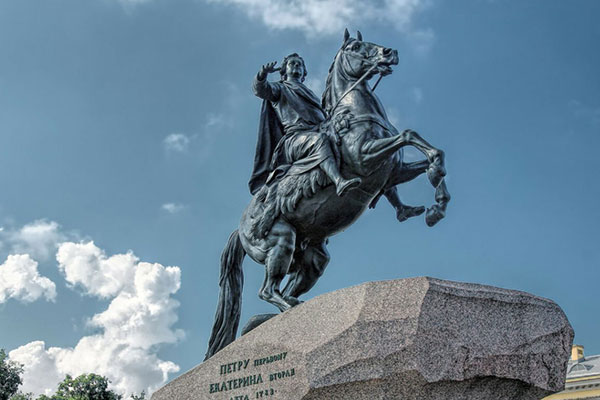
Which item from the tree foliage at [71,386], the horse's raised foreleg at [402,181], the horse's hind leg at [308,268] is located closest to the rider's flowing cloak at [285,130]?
the horse's raised foreleg at [402,181]

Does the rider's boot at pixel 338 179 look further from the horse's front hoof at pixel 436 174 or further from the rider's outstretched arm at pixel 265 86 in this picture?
the rider's outstretched arm at pixel 265 86

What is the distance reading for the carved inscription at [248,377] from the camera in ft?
23.0

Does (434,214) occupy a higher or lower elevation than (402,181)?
lower

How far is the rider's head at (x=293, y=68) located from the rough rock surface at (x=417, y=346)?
4727mm

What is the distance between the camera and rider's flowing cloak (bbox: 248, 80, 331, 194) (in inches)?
376

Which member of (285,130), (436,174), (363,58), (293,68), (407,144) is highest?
(293,68)

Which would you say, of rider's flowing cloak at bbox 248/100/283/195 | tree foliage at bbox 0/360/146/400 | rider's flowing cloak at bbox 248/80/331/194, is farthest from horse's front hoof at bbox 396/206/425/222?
tree foliage at bbox 0/360/146/400

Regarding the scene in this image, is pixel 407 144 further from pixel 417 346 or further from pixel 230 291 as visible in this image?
pixel 230 291

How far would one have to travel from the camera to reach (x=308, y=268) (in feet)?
32.7

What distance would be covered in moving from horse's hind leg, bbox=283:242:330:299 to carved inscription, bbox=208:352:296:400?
241cm

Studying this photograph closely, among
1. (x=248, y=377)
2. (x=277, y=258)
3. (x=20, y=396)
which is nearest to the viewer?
(x=248, y=377)

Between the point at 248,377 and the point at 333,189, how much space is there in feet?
8.93

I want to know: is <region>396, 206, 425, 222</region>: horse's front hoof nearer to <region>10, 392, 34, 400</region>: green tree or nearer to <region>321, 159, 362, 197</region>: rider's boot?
<region>321, 159, 362, 197</region>: rider's boot

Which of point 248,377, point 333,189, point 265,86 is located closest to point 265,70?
point 265,86
